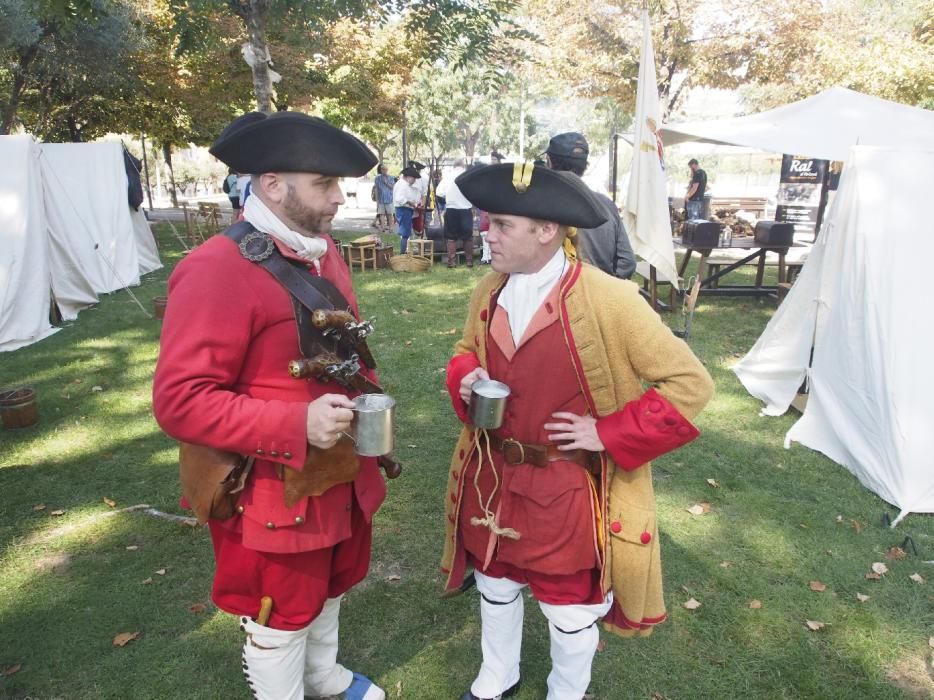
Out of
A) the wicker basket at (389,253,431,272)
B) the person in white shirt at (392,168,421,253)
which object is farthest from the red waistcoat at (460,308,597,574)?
A: the person in white shirt at (392,168,421,253)

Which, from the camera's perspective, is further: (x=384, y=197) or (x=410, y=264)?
(x=384, y=197)

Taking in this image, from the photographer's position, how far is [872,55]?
14852 mm

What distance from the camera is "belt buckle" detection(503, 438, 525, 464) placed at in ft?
7.14

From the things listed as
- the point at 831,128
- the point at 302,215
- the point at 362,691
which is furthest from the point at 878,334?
the point at 302,215

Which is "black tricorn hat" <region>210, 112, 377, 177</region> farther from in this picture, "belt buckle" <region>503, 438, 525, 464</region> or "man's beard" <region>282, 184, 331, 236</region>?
"belt buckle" <region>503, 438, 525, 464</region>

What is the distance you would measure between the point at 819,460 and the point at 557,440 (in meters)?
4.05

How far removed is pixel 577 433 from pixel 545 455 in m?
0.16

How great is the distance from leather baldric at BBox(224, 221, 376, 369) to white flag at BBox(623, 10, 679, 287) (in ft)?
16.3

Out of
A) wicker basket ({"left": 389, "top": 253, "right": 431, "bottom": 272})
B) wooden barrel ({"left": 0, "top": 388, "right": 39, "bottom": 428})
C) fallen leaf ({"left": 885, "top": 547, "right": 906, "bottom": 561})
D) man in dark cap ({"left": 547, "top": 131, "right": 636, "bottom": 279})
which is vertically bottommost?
fallen leaf ({"left": 885, "top": 547, "right": 906, "bottom": 561})

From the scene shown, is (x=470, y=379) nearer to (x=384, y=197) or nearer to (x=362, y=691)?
(x=362, y=691)

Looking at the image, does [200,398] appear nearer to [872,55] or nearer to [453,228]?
[453,228]

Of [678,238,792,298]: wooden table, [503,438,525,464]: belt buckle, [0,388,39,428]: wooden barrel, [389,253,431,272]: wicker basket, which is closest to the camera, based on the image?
[503,438,525,464]: belt buckle

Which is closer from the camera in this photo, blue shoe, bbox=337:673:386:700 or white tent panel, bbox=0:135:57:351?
blue shoe, bbox=337:673:386:700

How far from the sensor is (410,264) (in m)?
12.3
